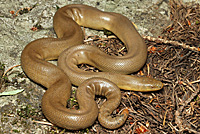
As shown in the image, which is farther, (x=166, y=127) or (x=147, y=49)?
(x=147, y=49)

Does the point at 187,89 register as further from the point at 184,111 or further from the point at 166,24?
the point at 166,24

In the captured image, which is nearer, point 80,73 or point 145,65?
point 80,73

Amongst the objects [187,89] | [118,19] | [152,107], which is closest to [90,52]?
[118,19]

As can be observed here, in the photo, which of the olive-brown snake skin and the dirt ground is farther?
the dirt ground

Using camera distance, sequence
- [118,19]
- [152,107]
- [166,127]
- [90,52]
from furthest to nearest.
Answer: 1. [118,19]
2. [90,52]
3. [152,107]
4. [166,127]

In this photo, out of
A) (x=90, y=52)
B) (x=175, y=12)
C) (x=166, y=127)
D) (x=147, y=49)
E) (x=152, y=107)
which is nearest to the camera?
(x=166, y=127)
